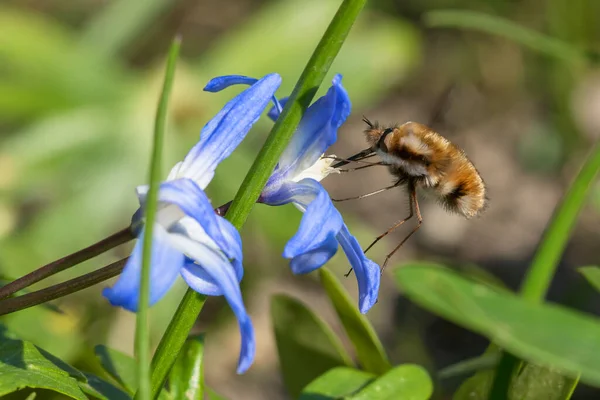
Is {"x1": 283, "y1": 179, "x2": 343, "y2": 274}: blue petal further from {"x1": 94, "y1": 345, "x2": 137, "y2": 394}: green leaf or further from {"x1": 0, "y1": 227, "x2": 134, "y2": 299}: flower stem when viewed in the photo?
{"x1": 94, "y1": 345, "x2": 137, "y2": 394}: green leaf

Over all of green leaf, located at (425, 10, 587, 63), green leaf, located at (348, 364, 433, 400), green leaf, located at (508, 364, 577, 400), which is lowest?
green leaf, located at (508, 364, 577, 400)

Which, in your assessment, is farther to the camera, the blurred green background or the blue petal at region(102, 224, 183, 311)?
the blurred green background

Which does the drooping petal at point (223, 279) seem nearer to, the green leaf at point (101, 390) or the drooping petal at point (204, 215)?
the drooping petal at point (204, 215)

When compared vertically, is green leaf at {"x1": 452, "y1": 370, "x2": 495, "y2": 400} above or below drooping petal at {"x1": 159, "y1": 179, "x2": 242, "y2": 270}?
below

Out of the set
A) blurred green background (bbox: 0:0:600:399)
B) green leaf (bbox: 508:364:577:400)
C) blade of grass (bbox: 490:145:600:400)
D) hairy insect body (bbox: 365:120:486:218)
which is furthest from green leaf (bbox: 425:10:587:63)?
blurred green background (bbox: 0:0:600:399)

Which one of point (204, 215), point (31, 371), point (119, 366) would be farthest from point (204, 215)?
point (119, 366)

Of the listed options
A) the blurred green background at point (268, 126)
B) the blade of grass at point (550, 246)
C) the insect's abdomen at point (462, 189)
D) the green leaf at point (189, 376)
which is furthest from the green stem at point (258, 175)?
the blurred green background at point (268, 126)

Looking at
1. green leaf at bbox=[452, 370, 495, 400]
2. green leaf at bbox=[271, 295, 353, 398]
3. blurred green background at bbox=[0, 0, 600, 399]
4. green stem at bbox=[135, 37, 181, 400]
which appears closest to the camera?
green stem at bbox=[135, 37, 181, 400]
